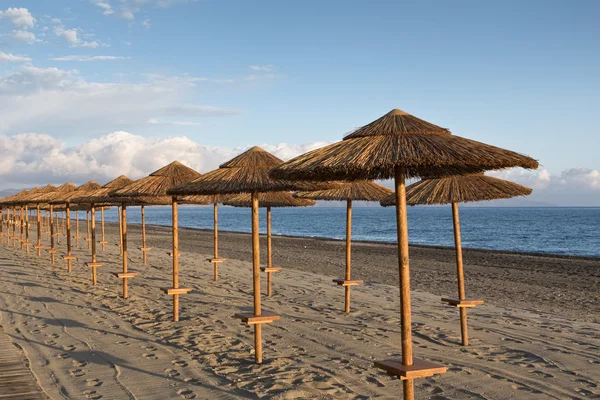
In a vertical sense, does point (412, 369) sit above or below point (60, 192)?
below

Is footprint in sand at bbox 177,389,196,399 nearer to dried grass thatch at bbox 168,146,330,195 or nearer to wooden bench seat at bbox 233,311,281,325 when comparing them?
wooden bench seat at bbox 233,311,281,325

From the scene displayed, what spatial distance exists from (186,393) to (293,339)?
7.79ft

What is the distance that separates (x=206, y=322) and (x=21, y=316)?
3.16 metres

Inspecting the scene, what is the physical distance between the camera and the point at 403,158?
433cm

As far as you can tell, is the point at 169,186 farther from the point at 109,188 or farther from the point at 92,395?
the point at 92,395

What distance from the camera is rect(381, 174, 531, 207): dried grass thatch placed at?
23.6 ft

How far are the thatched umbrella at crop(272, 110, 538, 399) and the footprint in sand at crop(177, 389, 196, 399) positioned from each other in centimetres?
191

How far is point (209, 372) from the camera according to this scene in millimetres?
6191

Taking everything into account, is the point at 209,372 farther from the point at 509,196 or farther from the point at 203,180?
the point at 509,196

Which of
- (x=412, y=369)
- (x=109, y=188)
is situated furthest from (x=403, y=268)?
(x=109, y=188)

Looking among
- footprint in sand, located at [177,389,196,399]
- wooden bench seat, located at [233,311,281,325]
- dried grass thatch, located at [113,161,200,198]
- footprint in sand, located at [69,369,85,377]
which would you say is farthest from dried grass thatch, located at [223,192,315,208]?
footprint in sand, located at [177,389,196,399]

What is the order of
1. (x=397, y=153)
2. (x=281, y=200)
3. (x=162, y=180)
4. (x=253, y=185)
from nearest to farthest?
(x=397, y=153)
(x=253, y=185)
(x=162, y=180)
(x=281, y=200)

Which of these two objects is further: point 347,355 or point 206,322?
point 206,322

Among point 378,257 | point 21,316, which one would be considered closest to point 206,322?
point 21,316
